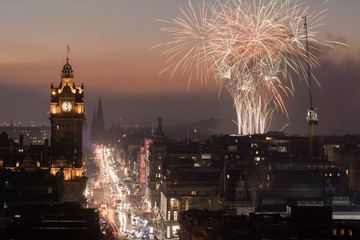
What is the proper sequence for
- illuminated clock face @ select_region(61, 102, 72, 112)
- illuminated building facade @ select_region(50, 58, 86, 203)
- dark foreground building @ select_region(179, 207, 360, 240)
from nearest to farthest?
1. dark foreground building @ select_region(179, 207, 360, 240)
2. illuminated building facade @ select_region(50, 58, 86, 203)
3. illuminated clock face @ select_region(61, 102, 72, 112)

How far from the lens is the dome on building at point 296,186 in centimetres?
15988

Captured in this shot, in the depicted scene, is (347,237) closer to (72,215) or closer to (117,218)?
(72,215)

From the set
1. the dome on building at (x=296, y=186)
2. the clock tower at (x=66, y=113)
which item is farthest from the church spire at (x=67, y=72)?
the dome on building at (x=296, y=186)

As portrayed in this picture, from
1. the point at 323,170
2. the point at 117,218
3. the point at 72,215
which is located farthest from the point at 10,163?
the point at 323,170

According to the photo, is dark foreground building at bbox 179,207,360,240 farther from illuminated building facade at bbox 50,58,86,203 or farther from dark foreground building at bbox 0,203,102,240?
illuminated building facade at bbox 50,58,86,203

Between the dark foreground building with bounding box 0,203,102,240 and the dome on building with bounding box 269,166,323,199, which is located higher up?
the dome on building with bounding box 269,166,323,199

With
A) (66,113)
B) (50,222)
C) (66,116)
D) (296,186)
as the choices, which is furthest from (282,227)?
(66,113)

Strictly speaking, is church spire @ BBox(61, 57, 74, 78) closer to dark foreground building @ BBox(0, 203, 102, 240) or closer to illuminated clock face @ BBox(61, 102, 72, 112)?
illuminated clock face @ BBox(61, 102, 72, 112)

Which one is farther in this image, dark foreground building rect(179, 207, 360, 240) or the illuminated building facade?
the illuminated building facade

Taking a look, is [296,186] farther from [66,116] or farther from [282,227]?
[282,227]

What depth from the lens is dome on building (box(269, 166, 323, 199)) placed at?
525 feet

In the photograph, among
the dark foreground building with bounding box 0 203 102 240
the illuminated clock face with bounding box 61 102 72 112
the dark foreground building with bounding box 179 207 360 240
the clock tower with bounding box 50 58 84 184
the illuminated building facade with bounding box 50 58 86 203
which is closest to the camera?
the dark foreground building with bounding box 0 203 102 240

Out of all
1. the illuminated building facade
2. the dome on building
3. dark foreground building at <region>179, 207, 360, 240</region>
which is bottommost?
dark foreground building at <region>179, 207, 360, 240</region>

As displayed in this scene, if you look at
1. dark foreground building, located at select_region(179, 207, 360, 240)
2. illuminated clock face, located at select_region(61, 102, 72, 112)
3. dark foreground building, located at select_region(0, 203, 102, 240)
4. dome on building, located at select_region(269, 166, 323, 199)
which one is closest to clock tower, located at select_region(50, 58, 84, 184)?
illuminated clock face, located at select_region(61, 102, 72, 112)
